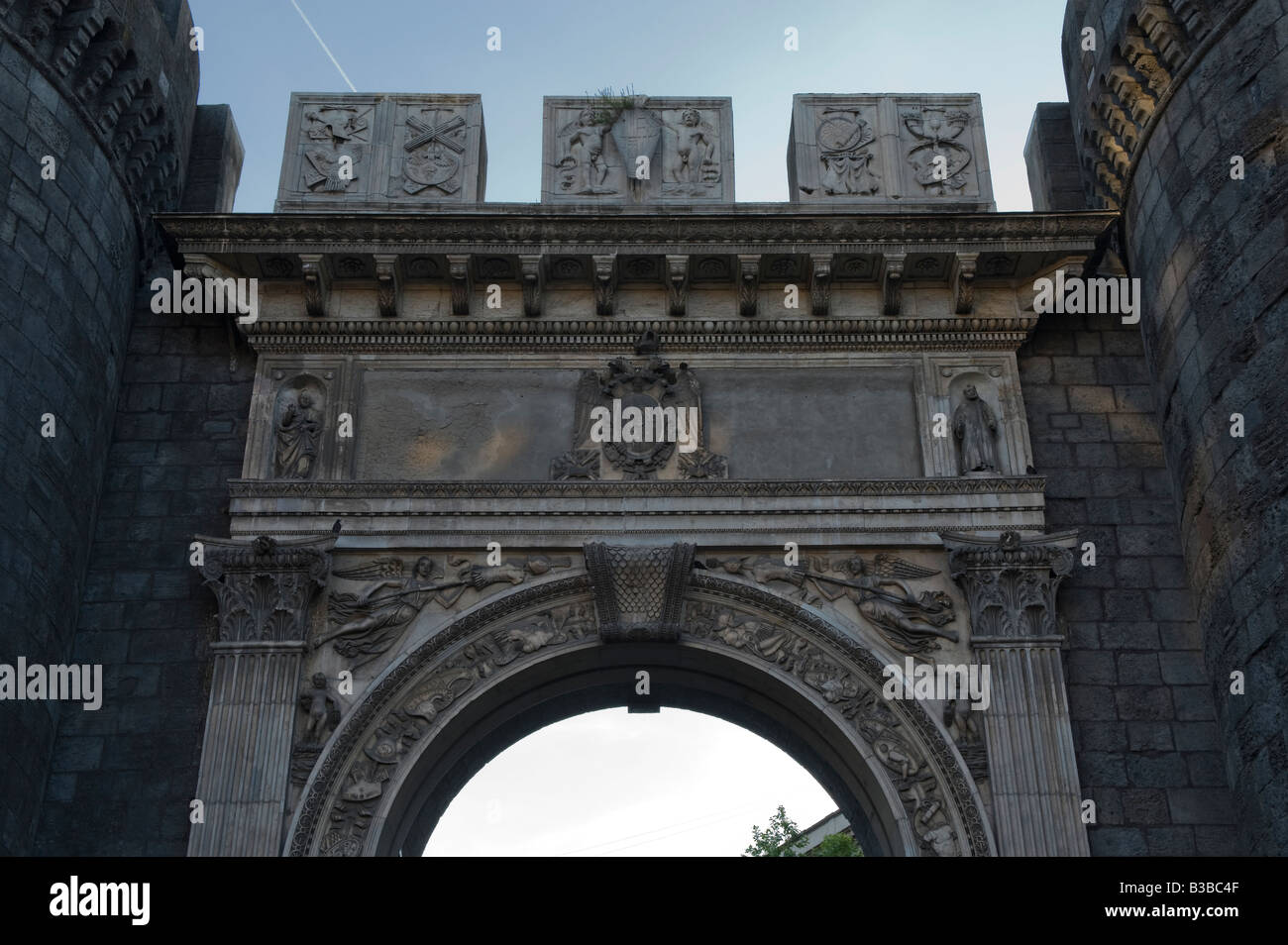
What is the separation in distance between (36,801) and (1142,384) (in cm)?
1046

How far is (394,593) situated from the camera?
1366cm

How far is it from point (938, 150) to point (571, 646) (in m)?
6.36

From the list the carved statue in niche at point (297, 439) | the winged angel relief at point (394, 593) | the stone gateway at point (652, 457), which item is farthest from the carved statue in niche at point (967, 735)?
the carved statue in niche at point (297, 439)

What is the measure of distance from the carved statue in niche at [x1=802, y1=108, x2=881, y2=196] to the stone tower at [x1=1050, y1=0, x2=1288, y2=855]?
2.31 m

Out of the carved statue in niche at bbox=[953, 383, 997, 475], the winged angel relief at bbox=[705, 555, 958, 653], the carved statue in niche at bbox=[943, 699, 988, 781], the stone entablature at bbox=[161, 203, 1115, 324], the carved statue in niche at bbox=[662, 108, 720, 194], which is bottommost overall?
the carved statue in niche at bbox=[943, 699, 988, 781]

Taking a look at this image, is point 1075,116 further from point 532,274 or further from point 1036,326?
point 532,274

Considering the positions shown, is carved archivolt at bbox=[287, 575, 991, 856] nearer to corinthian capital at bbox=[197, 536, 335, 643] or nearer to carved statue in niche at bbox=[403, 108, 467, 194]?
corinthian capital at bbox=[197, 536, 335, 643]

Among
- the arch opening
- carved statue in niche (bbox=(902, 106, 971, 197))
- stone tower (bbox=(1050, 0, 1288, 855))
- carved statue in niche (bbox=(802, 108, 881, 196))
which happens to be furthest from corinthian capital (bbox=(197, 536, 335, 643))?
stone tower (bbox=(1050, 0, 1288, 855))

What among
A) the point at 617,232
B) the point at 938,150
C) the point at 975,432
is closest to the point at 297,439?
the point at 617,232

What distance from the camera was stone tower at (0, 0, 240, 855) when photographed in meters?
12.8

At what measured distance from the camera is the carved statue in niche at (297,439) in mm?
14289

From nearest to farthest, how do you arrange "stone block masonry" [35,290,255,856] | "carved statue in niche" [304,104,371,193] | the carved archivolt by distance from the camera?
1. the carved archivolt
2. "stone block masonry" [35,290,255,856]
3. "carved statue in niche" [304,104,371,193]

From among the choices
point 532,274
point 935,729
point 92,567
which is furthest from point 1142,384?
point 92,567

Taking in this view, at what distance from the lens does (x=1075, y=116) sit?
53.8ft
